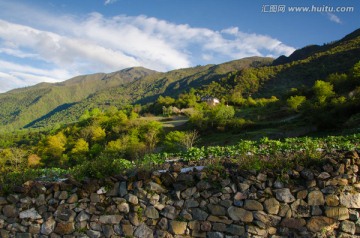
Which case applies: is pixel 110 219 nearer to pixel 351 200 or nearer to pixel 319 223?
pixel 319 223

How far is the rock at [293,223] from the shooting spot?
604cm

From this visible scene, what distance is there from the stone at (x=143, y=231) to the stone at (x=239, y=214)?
6.00ft

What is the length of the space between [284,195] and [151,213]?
287cm

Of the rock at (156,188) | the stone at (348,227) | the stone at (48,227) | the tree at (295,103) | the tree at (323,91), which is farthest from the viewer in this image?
the tree at (295,103)

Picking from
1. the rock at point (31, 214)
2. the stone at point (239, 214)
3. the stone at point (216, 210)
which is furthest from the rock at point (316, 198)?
the rock at point (31, 214)

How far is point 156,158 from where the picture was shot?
31.2 ft

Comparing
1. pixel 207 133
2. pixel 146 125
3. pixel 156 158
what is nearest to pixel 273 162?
pixel 156 158

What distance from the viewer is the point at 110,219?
273 inches

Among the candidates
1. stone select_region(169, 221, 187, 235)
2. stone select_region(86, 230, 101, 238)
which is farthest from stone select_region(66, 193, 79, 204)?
stone select_region(169, 221, 187, 235)

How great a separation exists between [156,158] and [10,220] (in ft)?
13.7

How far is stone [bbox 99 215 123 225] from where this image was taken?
6.91m

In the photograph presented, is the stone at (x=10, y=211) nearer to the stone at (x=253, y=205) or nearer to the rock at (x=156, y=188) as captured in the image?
the rock at (x=156, y=188)

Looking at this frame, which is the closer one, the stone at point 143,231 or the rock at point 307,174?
the rock at point 307,174

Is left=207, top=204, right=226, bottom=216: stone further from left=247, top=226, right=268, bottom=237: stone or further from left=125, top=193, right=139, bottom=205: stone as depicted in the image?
left=125, top=193, right=139, bottom=205: stone
